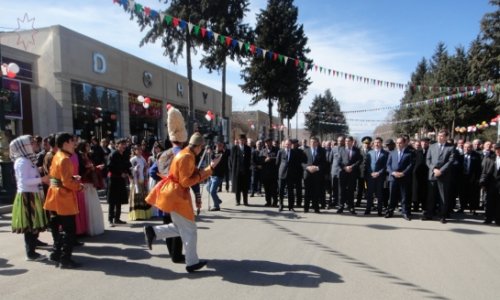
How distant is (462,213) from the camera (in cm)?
928

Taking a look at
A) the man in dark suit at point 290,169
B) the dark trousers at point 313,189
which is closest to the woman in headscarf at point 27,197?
the man in dark suit at point 290,169

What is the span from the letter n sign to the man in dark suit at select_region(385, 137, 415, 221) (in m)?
16.4

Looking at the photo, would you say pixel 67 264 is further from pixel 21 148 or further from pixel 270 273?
pixel 270 273

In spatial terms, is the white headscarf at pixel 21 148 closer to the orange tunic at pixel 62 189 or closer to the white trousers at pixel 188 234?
the orange tunic at pixel 62 189

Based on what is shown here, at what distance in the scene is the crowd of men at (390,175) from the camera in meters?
8.00

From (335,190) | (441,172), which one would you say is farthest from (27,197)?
(441,172)

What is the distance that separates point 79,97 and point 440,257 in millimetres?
17894

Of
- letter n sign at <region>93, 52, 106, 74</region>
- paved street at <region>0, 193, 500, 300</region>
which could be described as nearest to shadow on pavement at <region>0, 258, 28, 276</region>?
paved street at <region>0, 193, 500, 300</region>

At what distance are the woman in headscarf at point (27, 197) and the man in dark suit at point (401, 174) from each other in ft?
23.3

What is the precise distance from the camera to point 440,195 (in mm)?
8062

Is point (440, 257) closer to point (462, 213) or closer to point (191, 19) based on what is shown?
point (462, 213)

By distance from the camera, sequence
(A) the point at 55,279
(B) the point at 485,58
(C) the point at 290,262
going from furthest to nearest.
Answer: (B) the point at 485,58 < (C) the point at 290,262 < (A) the point at 55,279

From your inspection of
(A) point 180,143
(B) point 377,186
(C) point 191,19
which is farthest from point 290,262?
(C) point 191,19

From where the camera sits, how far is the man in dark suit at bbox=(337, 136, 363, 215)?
29.6 ft
